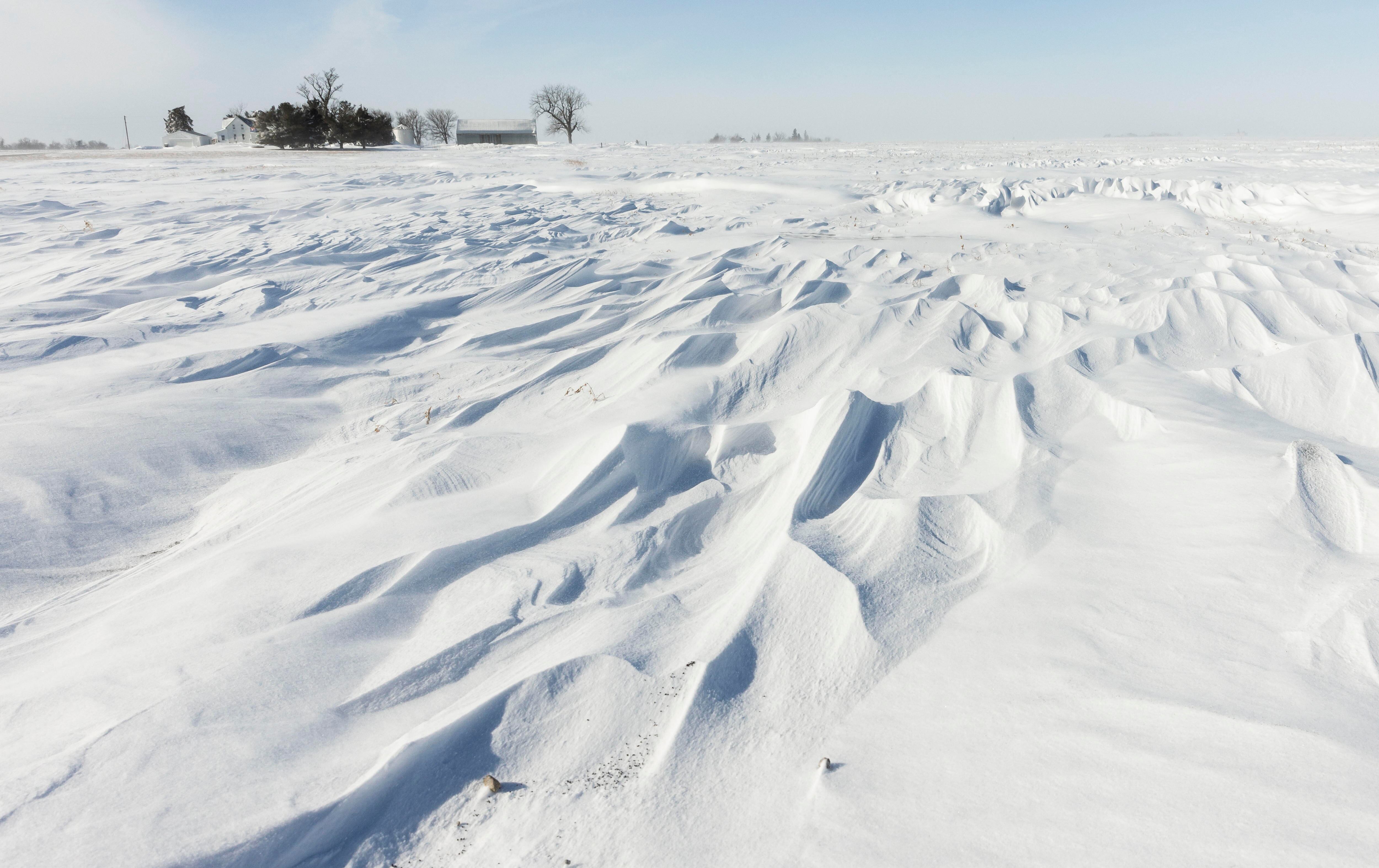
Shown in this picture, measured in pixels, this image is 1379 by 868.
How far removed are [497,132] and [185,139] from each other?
19427 millimetres

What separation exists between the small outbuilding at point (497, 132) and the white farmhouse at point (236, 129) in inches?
801

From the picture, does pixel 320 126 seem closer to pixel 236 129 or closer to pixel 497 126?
pixel 497 126

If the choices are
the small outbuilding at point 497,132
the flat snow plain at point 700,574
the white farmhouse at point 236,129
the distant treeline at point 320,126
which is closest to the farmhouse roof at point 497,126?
the small outbuilding at point 497,132

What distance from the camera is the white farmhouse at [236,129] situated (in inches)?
1918

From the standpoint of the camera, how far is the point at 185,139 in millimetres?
41188

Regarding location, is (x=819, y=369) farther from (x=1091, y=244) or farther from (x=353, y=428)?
(x=1091, y=244)

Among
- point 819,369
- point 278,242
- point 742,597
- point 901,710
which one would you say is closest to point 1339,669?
point 901,710

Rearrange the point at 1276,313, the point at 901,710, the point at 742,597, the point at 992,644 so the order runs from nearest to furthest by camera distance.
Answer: the point at 901,710 < the point at 992,644 < the point at 742,597 < the point at 1276,313

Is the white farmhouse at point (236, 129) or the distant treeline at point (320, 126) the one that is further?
the white farmhouse at point (236, 129)

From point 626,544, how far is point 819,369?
4.40 ft

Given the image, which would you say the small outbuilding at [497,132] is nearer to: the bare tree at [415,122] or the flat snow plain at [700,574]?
the bare tree at [415,122]

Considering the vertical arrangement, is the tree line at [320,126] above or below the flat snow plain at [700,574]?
above

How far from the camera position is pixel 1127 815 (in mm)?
1038

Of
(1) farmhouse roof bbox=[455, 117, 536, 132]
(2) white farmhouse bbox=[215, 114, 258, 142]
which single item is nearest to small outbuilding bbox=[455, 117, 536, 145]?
(1) farmhouse roof bbox=[455, 117, 536, 132]
